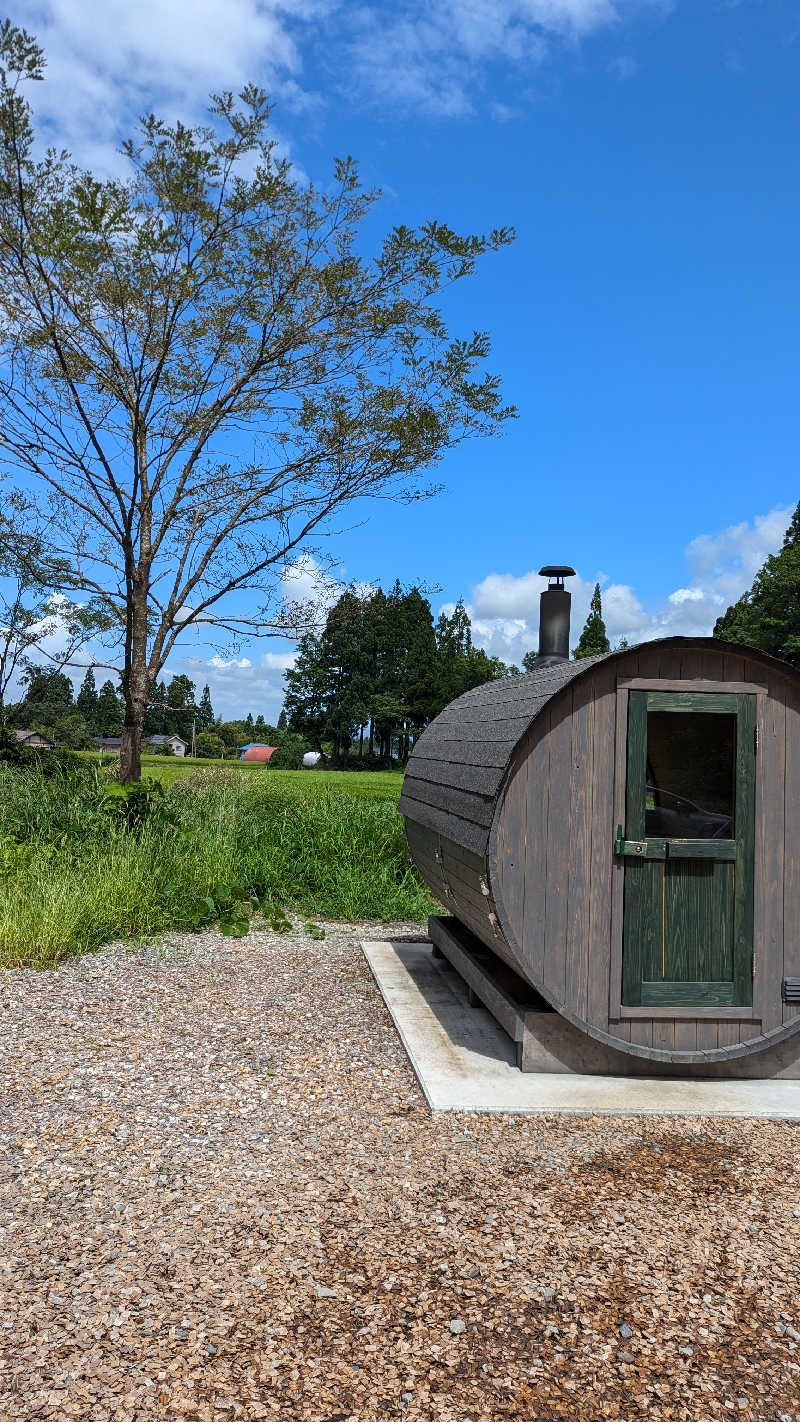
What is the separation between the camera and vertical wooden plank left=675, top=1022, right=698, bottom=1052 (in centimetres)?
451

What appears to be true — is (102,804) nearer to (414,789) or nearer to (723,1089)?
(414,789)

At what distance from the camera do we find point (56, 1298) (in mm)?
2689

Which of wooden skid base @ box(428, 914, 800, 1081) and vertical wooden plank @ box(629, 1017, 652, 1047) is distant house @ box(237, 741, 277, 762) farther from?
vertical wooden plank @ box(629, 1017, 652, 1047)

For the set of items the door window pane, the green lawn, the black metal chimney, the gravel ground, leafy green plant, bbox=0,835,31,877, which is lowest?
the gravel ground

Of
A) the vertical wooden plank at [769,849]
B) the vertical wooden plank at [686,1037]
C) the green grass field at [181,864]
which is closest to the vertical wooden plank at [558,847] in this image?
the vertical wooden plank at [686,1037]

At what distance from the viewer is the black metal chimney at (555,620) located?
250 inches

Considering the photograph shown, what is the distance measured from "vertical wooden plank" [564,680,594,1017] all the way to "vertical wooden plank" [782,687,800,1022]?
0.98 metres

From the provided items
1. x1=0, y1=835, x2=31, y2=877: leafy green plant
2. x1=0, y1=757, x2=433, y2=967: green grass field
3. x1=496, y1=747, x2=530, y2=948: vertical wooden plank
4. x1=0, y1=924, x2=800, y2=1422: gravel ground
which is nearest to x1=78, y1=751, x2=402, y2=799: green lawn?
x1=0, y1=757, x2=433, y2=967: green grass field

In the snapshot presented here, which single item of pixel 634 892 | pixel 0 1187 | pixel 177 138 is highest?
pixel 177 138

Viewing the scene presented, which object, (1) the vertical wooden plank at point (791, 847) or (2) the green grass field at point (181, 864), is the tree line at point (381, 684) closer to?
(2) the green grass field at point (181, 864)

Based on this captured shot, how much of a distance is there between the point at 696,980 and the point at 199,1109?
2354mm

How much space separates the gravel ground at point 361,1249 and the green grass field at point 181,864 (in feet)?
7.18

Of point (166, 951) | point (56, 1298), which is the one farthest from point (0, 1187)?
point (166, 951)

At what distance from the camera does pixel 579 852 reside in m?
4.41
